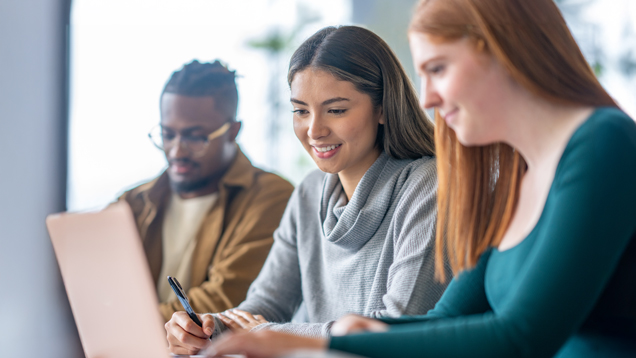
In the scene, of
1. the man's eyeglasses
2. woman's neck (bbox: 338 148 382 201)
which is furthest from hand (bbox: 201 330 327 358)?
the man's eyeglasses

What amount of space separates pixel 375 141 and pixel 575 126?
0.76 metres

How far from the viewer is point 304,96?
134 cm

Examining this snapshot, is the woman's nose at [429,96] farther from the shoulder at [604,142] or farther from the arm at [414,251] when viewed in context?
the arm at [414,251]

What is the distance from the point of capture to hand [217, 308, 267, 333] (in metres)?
1.27

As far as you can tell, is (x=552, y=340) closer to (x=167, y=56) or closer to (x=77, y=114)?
(x=167, y=56)

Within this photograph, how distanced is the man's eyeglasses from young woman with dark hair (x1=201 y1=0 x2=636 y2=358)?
1.48 meters

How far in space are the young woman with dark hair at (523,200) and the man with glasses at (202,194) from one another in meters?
1.27

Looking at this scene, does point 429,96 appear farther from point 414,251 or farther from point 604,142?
point 414,251

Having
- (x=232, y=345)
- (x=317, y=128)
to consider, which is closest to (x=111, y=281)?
(x=232, y=345)

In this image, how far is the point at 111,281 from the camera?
0.71 meters

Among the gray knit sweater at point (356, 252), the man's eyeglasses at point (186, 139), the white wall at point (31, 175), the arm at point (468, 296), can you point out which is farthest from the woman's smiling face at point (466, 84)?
the white wall at point (31, 175)

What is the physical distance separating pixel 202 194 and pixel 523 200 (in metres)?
1.70

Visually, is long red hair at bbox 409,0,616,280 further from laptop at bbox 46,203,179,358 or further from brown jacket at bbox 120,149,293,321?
brown jacket at bbox 120,149,293,321

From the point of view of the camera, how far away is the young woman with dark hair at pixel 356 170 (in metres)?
1.25
